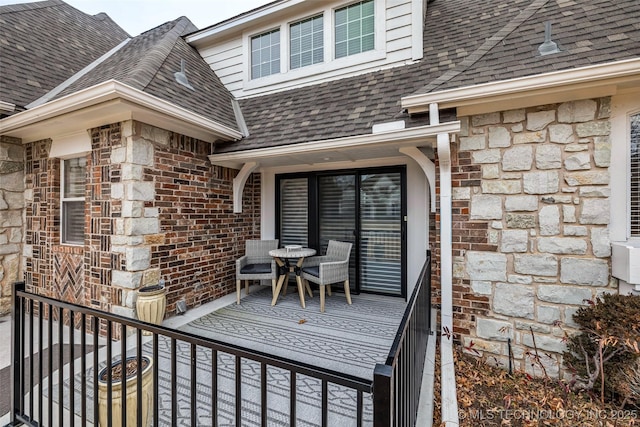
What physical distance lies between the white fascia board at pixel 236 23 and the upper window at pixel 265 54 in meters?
0.31

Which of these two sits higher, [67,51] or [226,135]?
[67,51]

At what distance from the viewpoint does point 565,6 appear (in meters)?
3.63

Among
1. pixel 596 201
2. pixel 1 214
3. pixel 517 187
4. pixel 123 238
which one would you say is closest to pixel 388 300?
pixel 517 187

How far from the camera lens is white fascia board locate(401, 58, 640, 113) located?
2.54 m

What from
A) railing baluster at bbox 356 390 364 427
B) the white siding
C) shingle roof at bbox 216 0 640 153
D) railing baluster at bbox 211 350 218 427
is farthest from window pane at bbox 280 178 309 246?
railing baluster at bbox 356 390 364 427

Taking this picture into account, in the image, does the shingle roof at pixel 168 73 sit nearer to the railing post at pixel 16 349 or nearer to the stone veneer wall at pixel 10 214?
the stone veneer wall at pixel 10 214

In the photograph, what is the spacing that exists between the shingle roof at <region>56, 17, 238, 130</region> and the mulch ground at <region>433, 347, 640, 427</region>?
4.43 metres

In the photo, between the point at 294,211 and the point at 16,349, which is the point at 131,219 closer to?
the point at 16,349

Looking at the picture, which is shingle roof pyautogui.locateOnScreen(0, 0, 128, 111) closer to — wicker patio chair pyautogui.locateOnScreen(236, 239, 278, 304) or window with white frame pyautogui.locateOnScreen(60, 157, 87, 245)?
window with white frame pyautogui.locateOnScreen(60, 157, 87, 245)

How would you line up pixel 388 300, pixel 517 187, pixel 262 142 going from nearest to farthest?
pixel 517 187, pixel 262 142, pixel 388 300

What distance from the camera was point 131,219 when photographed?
134 inches

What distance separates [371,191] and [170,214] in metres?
3.05

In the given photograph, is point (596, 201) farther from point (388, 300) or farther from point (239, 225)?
point (239, 225)

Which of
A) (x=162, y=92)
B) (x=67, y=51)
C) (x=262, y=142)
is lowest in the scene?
(x=262, y=142)
